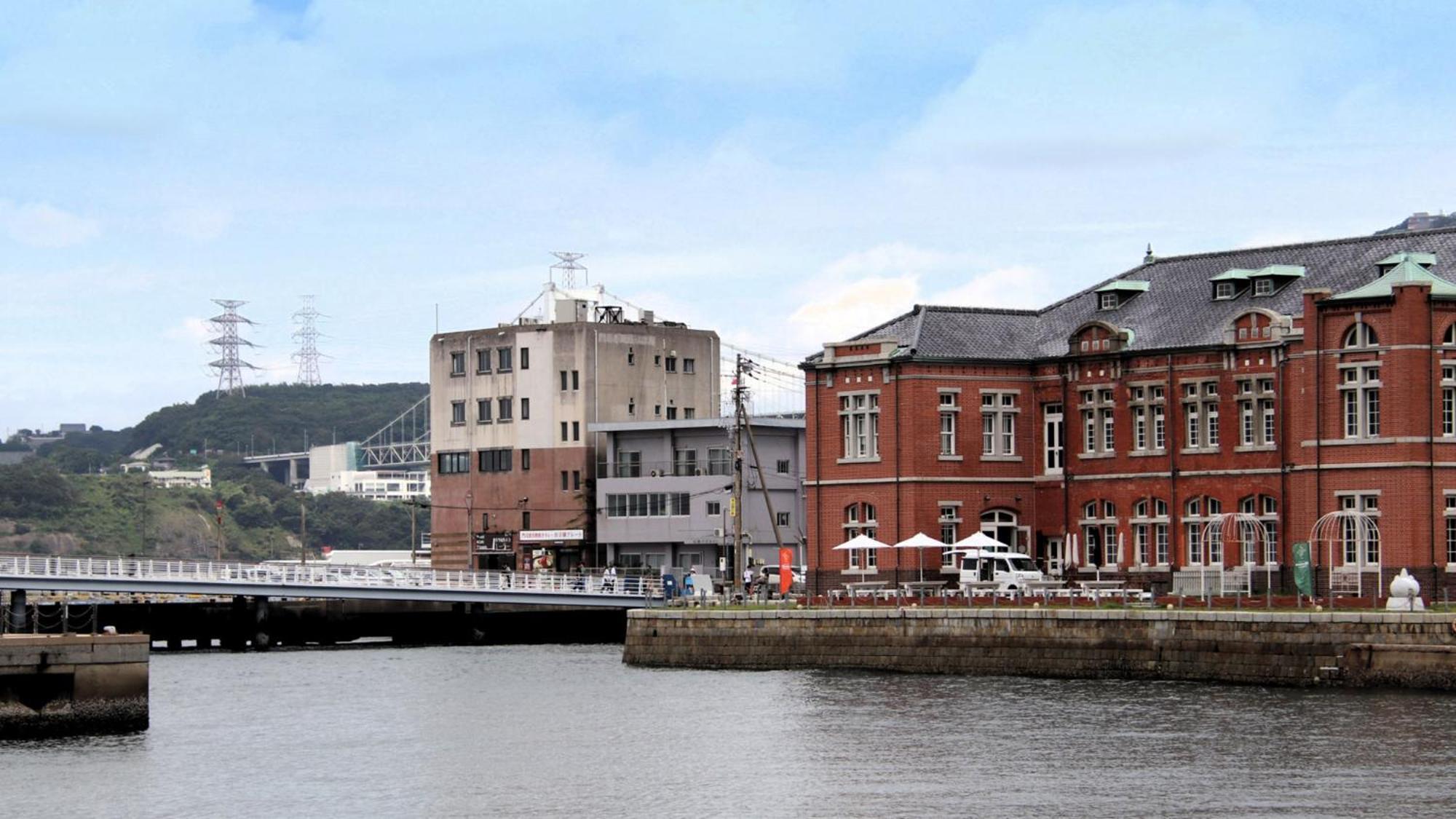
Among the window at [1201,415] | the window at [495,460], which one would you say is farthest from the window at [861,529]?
the window at [495,460]

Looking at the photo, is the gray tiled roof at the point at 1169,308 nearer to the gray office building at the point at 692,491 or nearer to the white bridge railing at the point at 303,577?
the white bridge railing at the point at 303,577

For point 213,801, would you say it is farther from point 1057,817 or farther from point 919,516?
point 919,516

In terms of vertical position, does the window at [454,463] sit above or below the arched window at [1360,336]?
below

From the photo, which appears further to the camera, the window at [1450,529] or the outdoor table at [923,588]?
the outdoor table at [923,588]

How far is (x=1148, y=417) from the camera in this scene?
91750mm

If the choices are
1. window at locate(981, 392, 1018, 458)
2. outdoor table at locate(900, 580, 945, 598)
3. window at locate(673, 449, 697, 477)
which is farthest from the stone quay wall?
window at locate(673, 449, 697, 477)

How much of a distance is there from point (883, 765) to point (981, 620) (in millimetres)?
21747

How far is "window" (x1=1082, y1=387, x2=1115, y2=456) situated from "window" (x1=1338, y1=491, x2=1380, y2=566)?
1207 cm

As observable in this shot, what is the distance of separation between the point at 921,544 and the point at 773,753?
3100 cm

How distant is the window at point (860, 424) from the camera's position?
314 ft

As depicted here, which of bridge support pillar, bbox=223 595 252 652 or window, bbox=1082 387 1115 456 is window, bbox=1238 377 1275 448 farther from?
bridge support pillar, bbox=223 595 252 652

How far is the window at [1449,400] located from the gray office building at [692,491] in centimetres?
4446

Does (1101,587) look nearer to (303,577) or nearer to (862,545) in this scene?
(862,545)

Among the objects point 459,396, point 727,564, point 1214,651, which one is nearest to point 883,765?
point 1214,651
